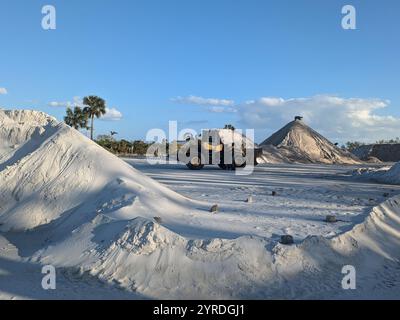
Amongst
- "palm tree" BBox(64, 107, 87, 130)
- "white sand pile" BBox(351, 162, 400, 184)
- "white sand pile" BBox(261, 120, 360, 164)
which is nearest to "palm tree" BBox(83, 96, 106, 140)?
"palm tree" BBox(64, 107, 87, 130)

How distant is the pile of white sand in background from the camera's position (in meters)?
5.25

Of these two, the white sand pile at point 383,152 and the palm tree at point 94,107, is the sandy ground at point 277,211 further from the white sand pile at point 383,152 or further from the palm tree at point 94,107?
the white sand pile at point 383,152

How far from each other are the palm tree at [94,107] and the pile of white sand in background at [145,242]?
110 feet

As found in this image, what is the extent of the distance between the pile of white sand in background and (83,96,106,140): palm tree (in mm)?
33679

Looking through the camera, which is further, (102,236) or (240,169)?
(240,169)

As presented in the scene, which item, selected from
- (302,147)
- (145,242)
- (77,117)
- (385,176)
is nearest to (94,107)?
(77,117)

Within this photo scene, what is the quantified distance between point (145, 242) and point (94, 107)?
3849 centimetres

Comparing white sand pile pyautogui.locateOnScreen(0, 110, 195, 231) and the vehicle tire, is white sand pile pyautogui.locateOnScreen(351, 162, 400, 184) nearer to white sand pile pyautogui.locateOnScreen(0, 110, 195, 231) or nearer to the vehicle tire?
the vehicle tire

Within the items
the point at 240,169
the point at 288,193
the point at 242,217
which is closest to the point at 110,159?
the point at 242,217

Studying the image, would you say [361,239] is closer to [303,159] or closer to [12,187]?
[12,187]

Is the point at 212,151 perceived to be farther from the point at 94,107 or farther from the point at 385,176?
the point at 94,107

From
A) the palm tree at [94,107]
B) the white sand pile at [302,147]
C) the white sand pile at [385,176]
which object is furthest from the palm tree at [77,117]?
the white sand pile at [385,176]

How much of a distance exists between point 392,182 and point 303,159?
82.6ft
